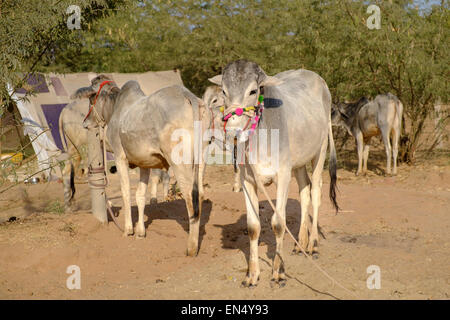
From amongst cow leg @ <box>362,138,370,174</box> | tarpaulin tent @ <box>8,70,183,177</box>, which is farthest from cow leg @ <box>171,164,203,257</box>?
cow leg @ <box>362,138,370,174</box>

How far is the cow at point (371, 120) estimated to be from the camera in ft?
38.6

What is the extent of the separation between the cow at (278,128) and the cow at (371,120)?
618 cm

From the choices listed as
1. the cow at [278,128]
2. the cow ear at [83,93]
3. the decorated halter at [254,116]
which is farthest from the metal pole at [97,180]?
the decorated halter at [254,116]

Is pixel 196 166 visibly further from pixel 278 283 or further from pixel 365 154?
pixel 365 154

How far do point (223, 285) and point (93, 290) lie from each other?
1.20 metres

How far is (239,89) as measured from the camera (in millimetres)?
4152

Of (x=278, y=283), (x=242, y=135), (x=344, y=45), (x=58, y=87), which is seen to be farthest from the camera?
(x=58, y=87)

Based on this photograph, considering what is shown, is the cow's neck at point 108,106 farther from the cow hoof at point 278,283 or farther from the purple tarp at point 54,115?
the purple tarp at point 54,115

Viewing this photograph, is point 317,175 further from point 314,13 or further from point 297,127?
point 314,13

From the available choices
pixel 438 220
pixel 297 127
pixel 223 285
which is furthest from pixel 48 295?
pixel 438 220

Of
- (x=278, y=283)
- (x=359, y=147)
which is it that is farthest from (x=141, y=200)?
(x=359, y=147)

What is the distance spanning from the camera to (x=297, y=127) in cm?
502

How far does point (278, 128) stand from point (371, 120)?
27.4 feet

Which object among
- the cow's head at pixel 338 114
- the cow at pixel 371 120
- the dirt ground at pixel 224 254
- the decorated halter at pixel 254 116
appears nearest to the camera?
the decorated halter at pixel 254 116
